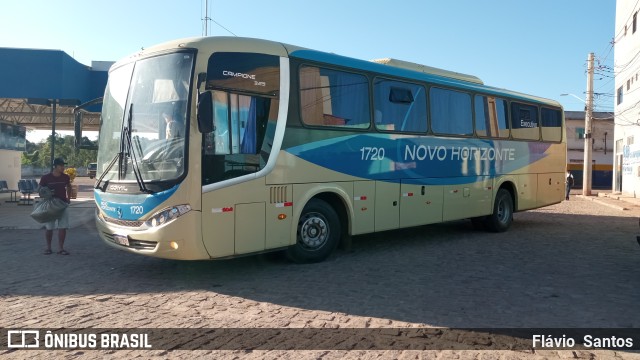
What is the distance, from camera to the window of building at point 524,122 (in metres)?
12.5

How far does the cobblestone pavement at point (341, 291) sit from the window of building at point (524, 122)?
3485 millimetres

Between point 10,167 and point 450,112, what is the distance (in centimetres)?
1961

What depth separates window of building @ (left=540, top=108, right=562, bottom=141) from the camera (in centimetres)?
1359

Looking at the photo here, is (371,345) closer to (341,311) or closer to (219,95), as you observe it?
(341,311)

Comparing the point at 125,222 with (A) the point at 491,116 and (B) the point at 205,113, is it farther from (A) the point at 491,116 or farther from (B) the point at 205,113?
(A) the point at 491,116

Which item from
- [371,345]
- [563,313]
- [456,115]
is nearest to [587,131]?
[456,115]

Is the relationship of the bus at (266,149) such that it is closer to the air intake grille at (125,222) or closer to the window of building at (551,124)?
the air intake grille at (125,222)

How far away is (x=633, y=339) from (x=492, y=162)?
7.44 m

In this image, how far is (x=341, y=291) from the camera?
645 cm

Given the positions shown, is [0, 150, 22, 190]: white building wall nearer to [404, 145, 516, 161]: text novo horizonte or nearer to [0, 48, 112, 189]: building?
[0, 48, 112, 189]: building

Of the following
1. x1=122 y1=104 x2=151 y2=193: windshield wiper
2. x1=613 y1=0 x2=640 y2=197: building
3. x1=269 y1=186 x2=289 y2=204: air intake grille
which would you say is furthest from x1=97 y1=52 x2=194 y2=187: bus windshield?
x1=613 y1=0 x2=640 y2=197: building

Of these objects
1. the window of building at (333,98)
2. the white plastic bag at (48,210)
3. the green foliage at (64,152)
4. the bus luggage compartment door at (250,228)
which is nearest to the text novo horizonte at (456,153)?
the window of building at (333,98)

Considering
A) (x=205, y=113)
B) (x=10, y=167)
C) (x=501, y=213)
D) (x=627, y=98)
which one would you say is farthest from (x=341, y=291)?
(x=627, y=98)

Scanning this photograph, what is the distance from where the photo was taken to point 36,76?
14906 mm
